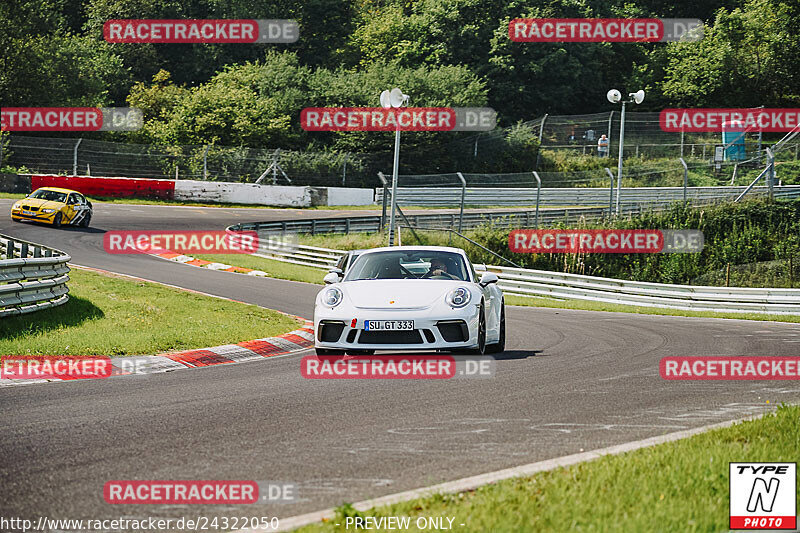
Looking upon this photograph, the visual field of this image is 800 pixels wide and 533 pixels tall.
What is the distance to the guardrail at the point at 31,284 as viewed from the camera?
42.2 ft

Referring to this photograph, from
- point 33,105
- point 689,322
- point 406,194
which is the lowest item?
point 689,322

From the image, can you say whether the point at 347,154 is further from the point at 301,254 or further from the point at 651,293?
the point at 651,293

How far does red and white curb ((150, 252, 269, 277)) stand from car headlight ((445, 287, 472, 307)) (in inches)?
659

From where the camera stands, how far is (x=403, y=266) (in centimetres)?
1188

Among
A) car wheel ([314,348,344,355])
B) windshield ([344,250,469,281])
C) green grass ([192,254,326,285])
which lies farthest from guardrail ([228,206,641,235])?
car wheel ([314,348,344,355])

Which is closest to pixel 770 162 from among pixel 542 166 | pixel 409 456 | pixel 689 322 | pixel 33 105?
pixel 689 322

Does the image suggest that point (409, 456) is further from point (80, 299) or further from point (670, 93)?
point (670, 93)

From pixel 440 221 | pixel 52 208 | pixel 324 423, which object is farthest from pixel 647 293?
pixel 324 423

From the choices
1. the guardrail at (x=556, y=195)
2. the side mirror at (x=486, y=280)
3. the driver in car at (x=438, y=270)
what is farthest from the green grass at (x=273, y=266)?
the side mirror at (x=486, y=280)

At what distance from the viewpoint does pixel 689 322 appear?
797 inches

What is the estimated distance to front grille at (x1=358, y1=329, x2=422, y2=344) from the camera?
10.1 meters

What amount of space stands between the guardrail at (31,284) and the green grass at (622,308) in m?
12.6

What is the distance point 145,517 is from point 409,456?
1.90 m

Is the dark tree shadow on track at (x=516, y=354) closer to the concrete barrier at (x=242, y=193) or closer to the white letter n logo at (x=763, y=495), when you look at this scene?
the white letter n logo at (x=763, y=495)
